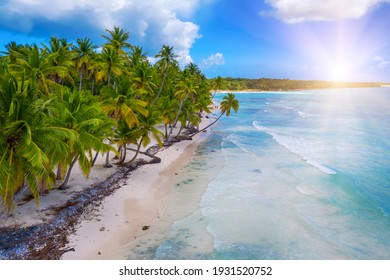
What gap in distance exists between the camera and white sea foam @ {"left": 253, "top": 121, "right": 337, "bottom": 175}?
108 ft

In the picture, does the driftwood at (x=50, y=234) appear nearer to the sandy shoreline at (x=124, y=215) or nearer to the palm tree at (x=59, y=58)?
the sandy shoreline at (x=124, y=215)

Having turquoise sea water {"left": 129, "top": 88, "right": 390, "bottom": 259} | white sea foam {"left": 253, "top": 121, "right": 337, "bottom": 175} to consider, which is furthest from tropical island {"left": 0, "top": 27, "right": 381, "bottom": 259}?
white sea foam {"left": 253, "top": 121, "right": 337, "bottom": 175}

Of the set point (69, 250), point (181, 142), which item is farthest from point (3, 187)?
point (181, 142)

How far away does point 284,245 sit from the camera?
16.7 meters

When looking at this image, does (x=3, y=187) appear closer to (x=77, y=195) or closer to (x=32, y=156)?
(x=32, y=156)

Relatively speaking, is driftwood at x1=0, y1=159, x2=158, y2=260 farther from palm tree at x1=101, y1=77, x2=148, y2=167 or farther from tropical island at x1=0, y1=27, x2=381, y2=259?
palm tree at x1=101, y1=77, x2=148, y2=167

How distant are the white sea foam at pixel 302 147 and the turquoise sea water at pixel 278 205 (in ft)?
0.48

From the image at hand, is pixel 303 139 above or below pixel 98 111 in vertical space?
below

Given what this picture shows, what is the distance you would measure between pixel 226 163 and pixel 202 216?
13.0 meters

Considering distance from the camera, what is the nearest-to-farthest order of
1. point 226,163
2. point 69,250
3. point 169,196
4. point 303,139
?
point 69,250, point 169,196, point 226,163, point 303,139

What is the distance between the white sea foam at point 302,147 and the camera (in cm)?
3294

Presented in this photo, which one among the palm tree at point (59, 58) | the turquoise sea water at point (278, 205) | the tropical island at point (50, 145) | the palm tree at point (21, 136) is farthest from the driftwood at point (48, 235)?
the palm tree at point (59, 58)

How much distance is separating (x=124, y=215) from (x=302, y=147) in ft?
101

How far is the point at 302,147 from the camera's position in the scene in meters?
42.2
